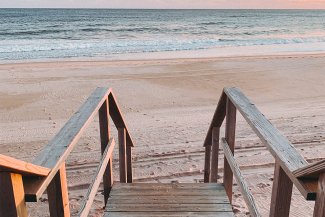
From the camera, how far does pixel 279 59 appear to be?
15992 millimetres

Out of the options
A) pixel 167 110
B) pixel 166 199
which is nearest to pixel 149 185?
pixel 166 199

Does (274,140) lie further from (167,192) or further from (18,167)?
(167,192)

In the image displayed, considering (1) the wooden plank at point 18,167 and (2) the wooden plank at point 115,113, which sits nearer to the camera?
(1) the wooden plank at point 18,167

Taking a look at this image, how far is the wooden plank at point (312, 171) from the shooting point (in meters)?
1.21

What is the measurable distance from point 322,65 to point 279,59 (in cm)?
215

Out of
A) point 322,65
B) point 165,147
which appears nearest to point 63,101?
point 165,147


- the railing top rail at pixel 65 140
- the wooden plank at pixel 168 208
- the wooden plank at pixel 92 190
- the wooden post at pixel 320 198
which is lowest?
the wooden plank at pixel 168 208

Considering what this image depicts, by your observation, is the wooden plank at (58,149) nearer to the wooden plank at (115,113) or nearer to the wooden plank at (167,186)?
the wooden plank at (115,113)

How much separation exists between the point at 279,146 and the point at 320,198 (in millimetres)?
554

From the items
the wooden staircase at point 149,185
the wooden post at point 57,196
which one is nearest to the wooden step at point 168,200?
the wooden staircase at point 149,185

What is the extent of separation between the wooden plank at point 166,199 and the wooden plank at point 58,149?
37.8 inches

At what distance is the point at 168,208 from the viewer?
3.15m

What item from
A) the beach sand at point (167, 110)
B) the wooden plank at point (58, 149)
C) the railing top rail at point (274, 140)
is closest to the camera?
the wooden plank at point (58, 149)

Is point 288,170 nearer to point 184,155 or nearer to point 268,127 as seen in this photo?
point 268,127
